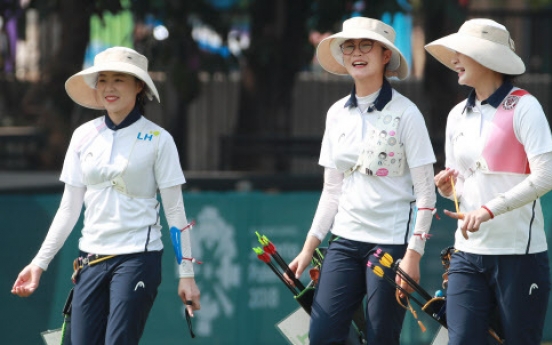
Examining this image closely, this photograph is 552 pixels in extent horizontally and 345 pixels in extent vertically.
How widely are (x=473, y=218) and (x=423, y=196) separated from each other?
557 mm

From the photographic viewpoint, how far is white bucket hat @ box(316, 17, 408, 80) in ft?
18.4

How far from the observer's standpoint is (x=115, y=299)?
538 centimetres

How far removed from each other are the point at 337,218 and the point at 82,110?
18.1 feet

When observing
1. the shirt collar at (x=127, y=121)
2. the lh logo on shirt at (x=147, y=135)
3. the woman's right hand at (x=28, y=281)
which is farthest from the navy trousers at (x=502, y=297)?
the woman's right hand at (x=28, y=281)

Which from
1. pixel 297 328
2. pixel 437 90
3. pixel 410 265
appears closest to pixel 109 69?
pixel 410 265

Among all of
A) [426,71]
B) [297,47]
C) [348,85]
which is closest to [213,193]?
[297,47]

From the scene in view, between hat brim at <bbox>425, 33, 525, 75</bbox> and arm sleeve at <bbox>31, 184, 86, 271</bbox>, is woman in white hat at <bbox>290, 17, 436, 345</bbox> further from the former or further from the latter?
arm sleeve at <bbox>31, 184, 86, 271</bbox>

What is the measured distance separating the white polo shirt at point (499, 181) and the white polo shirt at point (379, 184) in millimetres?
236

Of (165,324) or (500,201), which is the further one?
(165,324)

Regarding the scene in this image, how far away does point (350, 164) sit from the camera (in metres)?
5.64

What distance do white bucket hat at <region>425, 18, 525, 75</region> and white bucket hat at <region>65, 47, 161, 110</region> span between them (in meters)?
1.44

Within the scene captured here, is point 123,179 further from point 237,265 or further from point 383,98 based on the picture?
point 237,265

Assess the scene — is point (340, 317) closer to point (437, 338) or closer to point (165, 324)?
point (437, 338)

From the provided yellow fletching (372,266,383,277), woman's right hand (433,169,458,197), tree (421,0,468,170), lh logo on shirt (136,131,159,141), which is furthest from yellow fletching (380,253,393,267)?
tree (421,0,468,170)
